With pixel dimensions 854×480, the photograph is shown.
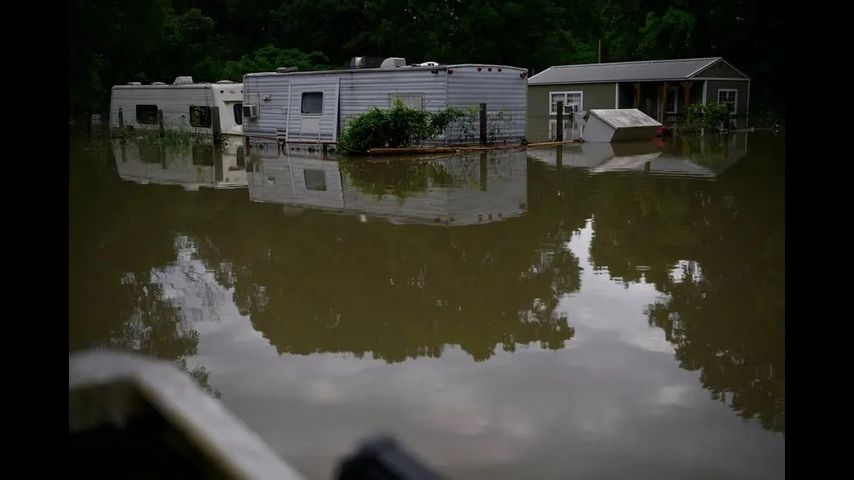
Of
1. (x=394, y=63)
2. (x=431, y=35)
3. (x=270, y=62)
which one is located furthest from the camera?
(x=270, y=62)

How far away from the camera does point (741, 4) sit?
1678 inches

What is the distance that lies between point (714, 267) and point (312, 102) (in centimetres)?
1965

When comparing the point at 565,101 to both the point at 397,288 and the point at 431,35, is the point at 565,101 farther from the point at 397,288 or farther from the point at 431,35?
the point at 397,288

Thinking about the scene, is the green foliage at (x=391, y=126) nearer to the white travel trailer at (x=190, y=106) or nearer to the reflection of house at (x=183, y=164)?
the reflection of house at (x=183, y=164)

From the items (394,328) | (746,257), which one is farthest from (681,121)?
(394,328)

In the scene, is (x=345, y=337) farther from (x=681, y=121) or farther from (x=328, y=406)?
(x=681, y=121)

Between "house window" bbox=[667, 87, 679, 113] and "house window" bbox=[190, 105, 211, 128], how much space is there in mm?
20023

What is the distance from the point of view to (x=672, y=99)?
37969 millimetres

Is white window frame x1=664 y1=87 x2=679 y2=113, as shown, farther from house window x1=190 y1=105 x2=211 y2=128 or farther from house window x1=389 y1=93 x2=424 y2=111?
house window x1=190 y1=105 x2=211 y2=128

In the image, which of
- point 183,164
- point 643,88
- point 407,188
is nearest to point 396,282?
point 407,188

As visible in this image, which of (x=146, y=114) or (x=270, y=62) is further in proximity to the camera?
(x=270, y=62)

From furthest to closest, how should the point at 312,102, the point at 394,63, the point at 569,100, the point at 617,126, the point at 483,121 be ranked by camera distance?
1. the point at 569,100
2. the point at 617,126
3. the point at 312,102
4. the point at 394,63
5. the point at 483,121

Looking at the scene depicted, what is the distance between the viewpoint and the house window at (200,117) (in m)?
30.1

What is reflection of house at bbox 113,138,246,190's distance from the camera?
1655 centimetres
